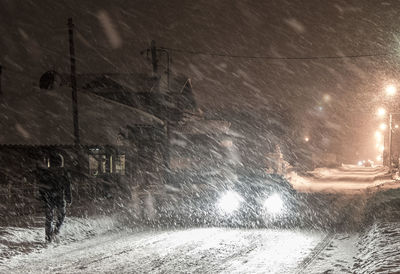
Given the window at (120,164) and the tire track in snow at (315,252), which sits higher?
the window at (120,164)

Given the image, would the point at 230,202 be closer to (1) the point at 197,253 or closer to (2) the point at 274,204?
(2) the point at 274,204

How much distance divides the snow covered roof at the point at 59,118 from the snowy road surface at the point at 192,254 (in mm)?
10384

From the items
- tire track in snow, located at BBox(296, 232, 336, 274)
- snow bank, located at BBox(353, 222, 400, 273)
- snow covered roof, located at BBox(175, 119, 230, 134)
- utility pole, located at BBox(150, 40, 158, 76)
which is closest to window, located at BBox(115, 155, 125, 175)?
utility pole, located at BBox(150, 40, 158, 76)

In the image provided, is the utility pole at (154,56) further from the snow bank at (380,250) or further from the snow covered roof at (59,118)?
the snow bank at (380,250)

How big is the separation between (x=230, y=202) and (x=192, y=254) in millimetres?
5803

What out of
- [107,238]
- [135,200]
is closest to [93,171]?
[135,200]

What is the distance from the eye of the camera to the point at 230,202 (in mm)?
13586

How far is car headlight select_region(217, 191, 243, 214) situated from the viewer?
528 inches

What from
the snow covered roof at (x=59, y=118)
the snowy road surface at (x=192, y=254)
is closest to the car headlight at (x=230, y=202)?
the snowy road surface at (x=192, y=254)

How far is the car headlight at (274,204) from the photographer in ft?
43.6

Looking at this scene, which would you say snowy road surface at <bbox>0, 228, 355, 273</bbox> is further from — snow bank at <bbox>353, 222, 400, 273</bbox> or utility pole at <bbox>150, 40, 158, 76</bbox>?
utility pole at <bbox>150, 40, 158, 76</bbox>

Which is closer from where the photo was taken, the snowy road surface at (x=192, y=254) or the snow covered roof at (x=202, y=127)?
the snowy road surface at (x=192, y=254)

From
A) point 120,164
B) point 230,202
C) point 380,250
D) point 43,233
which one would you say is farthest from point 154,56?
point 380,250

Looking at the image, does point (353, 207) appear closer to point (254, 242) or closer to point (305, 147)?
point (254, 242)
